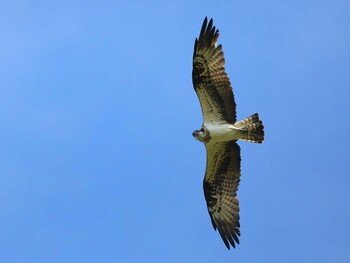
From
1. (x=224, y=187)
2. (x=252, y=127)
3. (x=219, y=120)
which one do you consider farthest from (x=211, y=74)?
(x=224, y=187)

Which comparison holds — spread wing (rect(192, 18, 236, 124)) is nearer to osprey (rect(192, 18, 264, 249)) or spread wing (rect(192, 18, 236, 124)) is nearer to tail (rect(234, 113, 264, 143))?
osprey (rect(192, 18, 264, 249))

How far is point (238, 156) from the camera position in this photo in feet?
53.3

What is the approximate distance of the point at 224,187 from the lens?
1656 centimetres

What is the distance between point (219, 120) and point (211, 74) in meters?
0.90

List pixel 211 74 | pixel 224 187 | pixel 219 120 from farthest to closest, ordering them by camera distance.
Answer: pixel 224 187 → pixel 219 120 → pixel 211 74

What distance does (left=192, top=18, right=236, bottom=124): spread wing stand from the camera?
1555 cm

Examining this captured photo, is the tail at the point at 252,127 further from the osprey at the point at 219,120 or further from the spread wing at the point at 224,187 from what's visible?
the spread wing at the point at 224,187

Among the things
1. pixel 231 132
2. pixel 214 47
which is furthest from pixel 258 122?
pixel 214 47

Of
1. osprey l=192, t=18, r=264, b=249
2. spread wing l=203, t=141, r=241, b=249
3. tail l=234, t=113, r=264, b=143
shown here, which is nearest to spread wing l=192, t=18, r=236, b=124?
osprey l=192, t=18, r=264, b=249

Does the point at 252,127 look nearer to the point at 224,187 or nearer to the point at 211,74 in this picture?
the point at 211,74

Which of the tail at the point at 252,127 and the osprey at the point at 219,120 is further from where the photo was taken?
the tail at the point at 252,127

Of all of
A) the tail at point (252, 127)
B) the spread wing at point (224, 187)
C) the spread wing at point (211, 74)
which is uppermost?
the spread wing at point (211, 74)

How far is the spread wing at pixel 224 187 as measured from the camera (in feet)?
53.1

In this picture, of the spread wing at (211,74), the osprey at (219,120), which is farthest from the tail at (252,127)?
the spread wing at (211,74)
